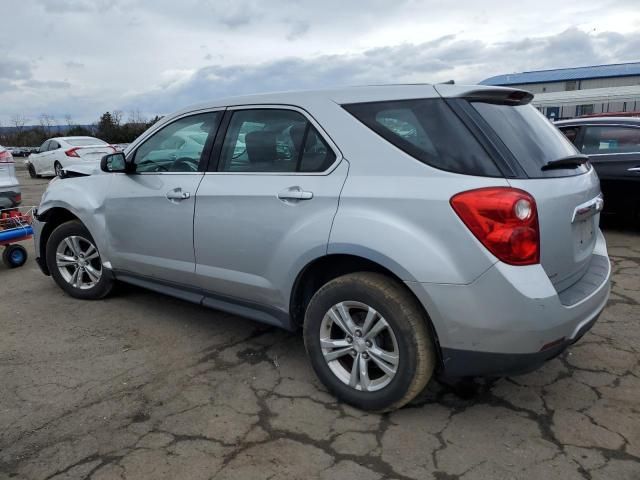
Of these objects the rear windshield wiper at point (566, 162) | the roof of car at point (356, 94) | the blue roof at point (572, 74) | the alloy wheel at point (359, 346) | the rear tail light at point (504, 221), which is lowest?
the alloy wheel at point (359, 346)

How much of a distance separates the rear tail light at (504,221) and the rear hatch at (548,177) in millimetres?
65

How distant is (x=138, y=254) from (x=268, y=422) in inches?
72.6

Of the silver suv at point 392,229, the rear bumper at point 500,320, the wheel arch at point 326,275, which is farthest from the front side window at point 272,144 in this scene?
the rear bumper at point 500,320

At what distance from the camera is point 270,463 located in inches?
97.1

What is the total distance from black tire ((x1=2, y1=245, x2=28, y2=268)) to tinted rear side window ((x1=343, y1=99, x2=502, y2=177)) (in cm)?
488

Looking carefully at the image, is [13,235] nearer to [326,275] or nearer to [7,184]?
[7,184]

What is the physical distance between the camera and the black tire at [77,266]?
15.0 feet

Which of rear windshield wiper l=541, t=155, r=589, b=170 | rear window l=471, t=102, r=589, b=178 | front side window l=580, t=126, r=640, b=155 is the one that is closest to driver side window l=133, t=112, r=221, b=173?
rear window l=471, t=102, r=589, b=178

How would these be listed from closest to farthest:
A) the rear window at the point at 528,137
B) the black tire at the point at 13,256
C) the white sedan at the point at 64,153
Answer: the rear window at the point at 528,137 < the black tire at the point at 13,256 < the white sedan at the point at 64,153

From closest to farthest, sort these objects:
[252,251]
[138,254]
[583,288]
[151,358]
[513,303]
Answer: [513,303] → [583,288] → [252,251] → [151,358] → [138,254]

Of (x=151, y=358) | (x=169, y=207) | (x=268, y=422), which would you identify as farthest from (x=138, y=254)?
(x=268, y=422)

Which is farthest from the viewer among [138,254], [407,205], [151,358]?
[138,254]

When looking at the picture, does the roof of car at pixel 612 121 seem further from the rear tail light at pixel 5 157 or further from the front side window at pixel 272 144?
the rear tail light at pixel 5 157

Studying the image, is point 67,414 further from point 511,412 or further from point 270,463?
point 511,412
